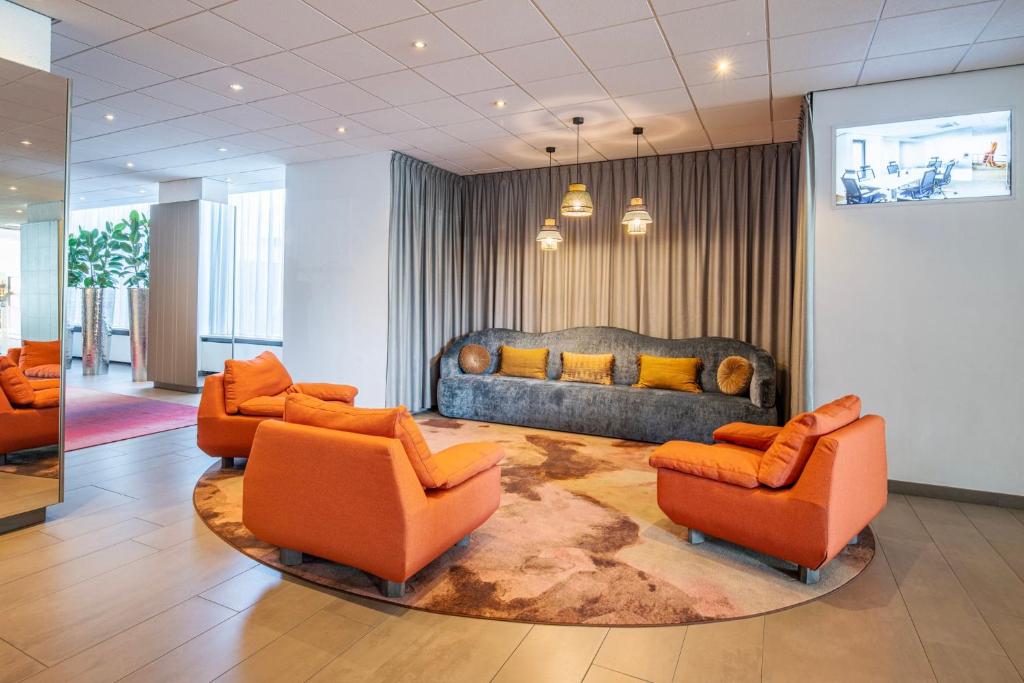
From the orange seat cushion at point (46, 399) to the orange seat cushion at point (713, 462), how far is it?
134 inches

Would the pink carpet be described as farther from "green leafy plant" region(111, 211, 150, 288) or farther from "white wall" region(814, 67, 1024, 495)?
"white wall" region(814, 67, 1024, 495)

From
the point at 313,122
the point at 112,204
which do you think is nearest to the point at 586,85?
the point at 313,122

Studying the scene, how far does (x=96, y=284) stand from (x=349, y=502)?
9877 millimetres

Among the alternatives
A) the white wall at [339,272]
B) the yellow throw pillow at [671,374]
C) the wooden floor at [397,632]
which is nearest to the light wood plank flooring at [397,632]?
the wooden floor at [397,632]

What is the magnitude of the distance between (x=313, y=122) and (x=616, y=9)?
316 centimetres

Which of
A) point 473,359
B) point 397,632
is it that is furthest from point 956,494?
point 473,359

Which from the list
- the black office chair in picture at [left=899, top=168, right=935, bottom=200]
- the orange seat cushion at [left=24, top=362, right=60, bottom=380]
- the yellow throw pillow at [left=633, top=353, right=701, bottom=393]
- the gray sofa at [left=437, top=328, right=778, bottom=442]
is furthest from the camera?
the yellow throw pillow at [left=633, top=353, right=701, bottom=393]

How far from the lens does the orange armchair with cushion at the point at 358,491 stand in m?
2.33

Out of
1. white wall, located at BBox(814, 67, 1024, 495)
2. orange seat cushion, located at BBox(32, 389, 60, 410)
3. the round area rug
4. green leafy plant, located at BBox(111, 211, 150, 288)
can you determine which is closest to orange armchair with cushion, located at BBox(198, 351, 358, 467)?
the round area rug

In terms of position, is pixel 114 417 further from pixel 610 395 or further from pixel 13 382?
pixel 610 395

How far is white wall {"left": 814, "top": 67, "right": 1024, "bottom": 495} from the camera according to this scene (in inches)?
152

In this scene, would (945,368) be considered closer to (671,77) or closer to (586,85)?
(671,77)

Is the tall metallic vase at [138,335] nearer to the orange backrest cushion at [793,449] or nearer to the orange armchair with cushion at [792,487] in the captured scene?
the orange armchair with cushion at [792,487]

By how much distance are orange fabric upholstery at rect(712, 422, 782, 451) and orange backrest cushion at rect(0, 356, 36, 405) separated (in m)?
4.01
